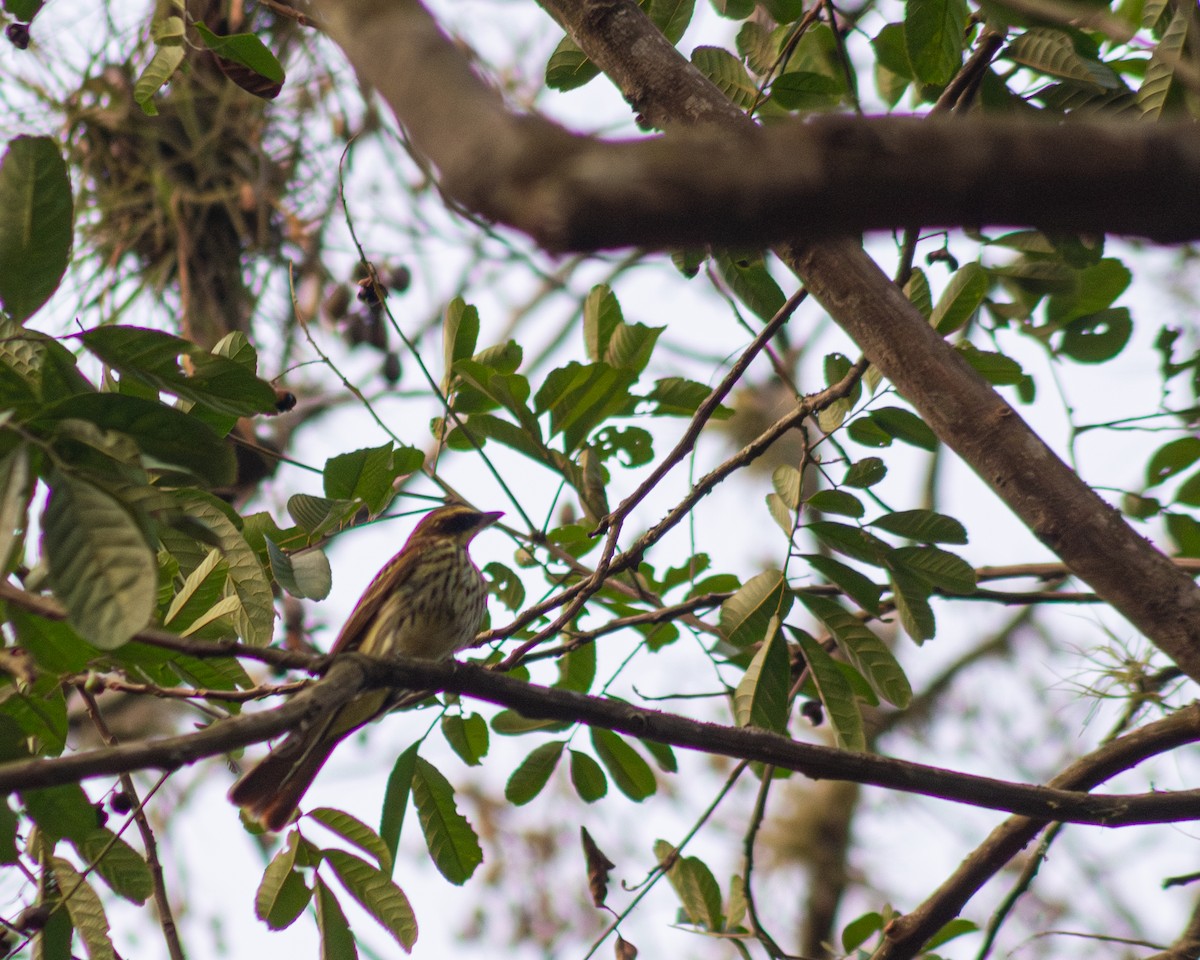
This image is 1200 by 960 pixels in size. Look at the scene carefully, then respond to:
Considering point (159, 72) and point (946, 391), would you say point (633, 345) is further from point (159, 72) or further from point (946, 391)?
point (159, 72)

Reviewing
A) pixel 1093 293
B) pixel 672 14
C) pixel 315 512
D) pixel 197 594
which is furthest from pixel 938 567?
pixel 197 594

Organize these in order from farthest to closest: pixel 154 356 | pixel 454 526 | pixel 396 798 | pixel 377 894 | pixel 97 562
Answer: pixel 454 526 < pixel 396 798 < pixel 377 894 < pixel 154 356 < pixel 97 562

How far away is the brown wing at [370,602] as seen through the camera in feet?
12.5

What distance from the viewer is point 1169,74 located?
2.64 meters

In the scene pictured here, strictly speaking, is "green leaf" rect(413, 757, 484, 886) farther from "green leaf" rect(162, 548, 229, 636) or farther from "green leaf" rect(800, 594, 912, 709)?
"green leaf" rect(800, 594, 912, 709)

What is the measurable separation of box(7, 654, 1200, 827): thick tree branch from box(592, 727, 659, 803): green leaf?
105 centimetres

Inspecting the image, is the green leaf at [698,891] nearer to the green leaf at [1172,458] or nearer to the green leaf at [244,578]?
the green leaf at [244,578]

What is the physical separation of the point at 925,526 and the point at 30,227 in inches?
81.3

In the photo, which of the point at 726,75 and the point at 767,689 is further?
the point at 726,75

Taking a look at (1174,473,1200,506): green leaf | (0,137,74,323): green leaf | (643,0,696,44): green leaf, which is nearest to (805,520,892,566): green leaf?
(1174,473,1200,506): green leaf

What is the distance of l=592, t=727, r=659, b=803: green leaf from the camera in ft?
11.0

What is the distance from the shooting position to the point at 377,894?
2729 mm

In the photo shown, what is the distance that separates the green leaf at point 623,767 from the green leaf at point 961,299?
143 cm

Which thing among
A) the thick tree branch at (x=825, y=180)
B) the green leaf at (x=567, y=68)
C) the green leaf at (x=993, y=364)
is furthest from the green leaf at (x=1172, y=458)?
the thick tree branch at (x=825, y=180)
